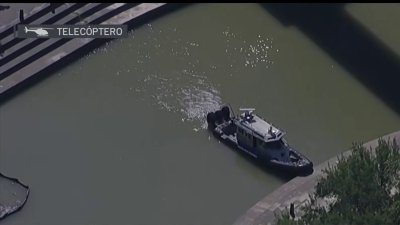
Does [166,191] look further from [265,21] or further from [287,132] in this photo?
[265,21]

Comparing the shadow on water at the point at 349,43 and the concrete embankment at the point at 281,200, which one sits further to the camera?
the shadow on water at the point at 349,43

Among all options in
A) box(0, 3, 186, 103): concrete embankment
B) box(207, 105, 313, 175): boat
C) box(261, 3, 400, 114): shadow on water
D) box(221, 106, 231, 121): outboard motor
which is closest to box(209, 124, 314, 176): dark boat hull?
box(207, 105, 313, 175): boat

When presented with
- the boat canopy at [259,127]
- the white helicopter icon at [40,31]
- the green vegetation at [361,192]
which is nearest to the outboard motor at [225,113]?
the boat canopy at [259,127]

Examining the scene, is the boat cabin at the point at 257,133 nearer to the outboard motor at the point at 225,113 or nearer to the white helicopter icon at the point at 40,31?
the outboard motor at the point at 225,113

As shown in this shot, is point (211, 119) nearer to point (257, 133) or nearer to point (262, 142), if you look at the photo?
point (257, 133)

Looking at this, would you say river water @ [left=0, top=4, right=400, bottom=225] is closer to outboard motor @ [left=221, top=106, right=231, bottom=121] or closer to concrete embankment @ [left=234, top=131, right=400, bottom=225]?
concrete embankment @ [left=234, top=131, right=400, bottom=225]
